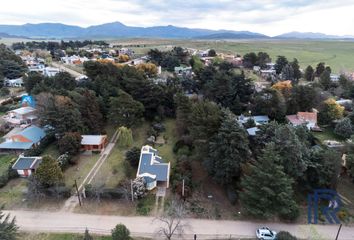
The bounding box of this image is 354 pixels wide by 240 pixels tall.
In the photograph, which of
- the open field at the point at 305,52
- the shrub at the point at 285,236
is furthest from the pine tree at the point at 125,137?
the open field at the point at 305,52

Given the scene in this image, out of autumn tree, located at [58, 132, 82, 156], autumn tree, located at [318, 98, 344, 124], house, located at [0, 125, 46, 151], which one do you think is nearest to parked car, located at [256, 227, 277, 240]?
autumn tree, located at [58, 132, 82, 156]

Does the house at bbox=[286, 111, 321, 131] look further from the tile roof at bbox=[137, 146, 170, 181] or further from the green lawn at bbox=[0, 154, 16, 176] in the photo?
the green lawn at bbox=[0, 154, 16, 176]

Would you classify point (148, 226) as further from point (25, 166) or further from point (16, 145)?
point (16, 145)

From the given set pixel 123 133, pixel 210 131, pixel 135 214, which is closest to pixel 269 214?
pixel 210 131

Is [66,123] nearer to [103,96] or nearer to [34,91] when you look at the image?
[103,96]

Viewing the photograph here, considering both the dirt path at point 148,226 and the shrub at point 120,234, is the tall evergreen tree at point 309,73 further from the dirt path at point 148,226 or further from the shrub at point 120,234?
the shrub at point 120,234

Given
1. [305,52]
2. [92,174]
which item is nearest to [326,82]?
[92,174]
